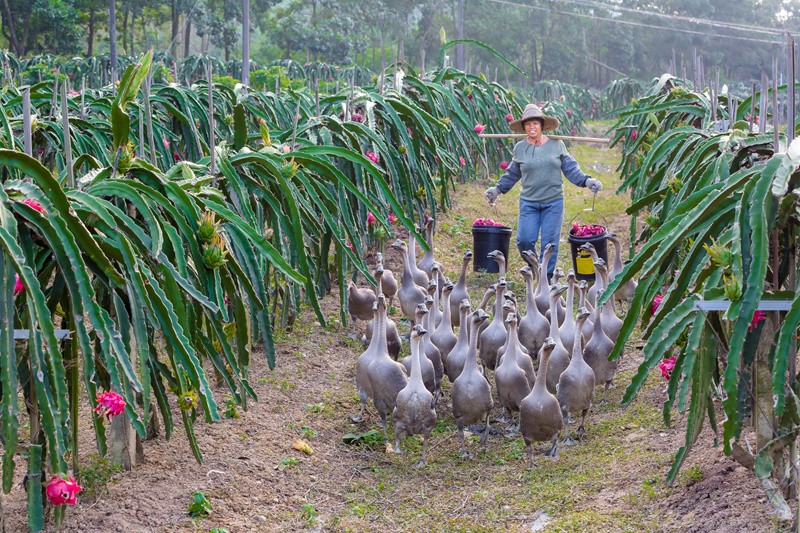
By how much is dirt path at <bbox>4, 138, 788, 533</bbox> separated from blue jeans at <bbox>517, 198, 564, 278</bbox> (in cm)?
258

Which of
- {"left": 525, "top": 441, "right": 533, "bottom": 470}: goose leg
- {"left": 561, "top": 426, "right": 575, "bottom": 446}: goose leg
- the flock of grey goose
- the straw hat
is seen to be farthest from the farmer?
{"left": 525, "top": 441, "right": 533, "bottom": 470}: goose leg

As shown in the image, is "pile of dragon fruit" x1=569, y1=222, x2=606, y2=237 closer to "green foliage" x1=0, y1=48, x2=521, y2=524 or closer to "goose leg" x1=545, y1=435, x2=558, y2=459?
"green foliage" x1=0, y1=48, x2=521, y2=524

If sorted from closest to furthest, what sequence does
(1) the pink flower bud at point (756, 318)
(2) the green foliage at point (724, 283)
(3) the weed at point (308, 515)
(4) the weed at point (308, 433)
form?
1. (2) the green foliage at point (724, 283)
2. (1) the pink flower bud at point (756, 318)
3. (3) the weed at point (308, 515)
4. (4) the weed at point (308, 433)

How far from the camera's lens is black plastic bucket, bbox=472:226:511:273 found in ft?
29.1

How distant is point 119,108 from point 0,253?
105cm

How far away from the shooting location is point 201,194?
4430 millimetres

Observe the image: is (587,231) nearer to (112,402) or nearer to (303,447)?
(303,447)

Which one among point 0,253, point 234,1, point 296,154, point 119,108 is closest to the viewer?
point 0,253

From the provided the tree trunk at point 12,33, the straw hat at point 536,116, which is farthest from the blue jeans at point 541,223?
the tree trunk at point 12,33

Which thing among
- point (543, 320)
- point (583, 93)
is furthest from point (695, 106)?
point (583, 93)

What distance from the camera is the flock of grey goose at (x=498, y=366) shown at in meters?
5.07

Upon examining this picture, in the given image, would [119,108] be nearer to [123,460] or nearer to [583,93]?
[123,460]

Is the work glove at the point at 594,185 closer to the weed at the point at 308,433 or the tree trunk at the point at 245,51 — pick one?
the weed at the point at 308,433

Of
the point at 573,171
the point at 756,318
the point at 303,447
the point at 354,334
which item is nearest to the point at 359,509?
the point at 303,447
